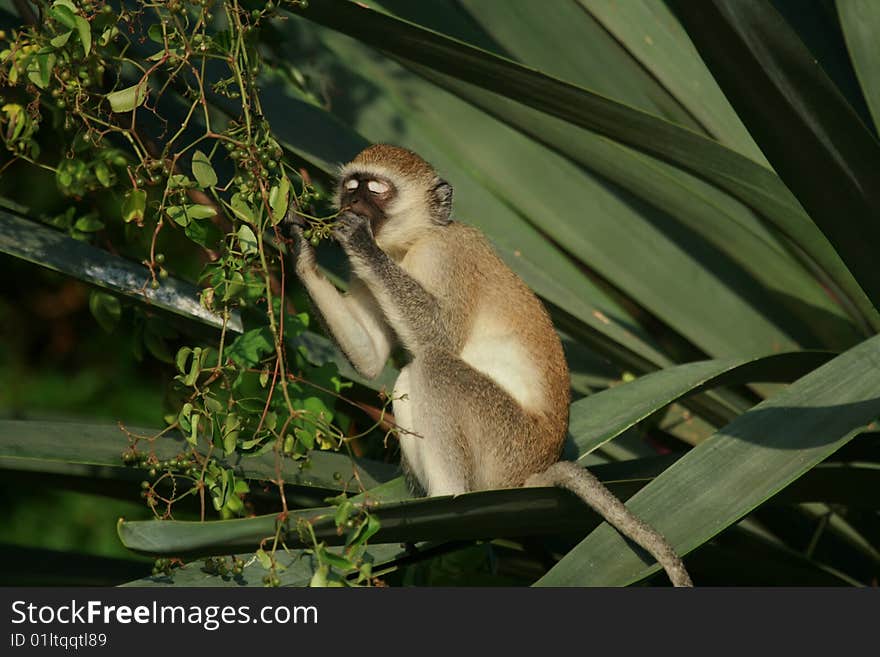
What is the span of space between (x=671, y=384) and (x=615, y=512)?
439 mm

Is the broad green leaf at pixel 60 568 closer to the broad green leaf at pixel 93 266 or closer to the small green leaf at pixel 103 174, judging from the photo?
the broad green leaf at pixel 93 266

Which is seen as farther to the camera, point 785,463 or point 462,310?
point 462,310

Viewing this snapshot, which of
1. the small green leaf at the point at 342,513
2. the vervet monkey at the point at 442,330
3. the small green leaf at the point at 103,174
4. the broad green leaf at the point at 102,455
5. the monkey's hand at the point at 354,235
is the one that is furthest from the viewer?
the vervet monkey at the point at 442,330

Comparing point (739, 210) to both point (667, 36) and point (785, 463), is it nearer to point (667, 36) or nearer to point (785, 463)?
point (667, 36)

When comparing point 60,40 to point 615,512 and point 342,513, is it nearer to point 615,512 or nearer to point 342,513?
point 342,513

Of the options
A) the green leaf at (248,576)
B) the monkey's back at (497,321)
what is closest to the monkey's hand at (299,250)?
the monkey's back at (497,321)

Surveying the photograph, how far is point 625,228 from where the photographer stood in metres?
3.73

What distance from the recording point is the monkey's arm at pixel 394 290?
301 centimetres

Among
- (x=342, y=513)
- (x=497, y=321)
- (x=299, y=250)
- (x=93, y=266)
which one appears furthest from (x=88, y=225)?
(x=342, y=513)

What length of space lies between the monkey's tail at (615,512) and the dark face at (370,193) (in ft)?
3.31

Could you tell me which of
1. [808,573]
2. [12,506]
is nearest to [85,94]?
[808,573]
